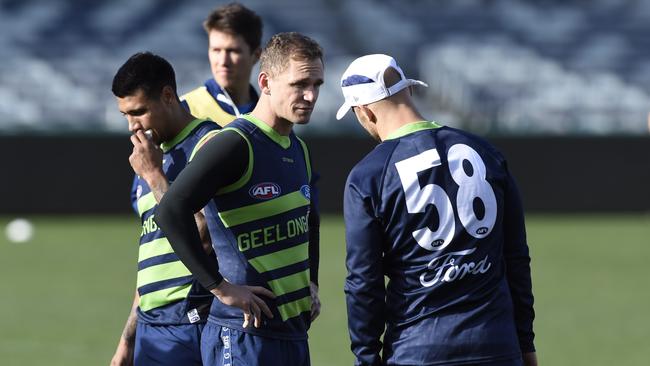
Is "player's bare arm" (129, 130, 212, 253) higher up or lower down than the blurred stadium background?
lower down

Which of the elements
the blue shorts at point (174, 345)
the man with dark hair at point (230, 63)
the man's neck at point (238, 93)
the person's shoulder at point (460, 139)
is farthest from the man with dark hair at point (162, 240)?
the man's neck at point (238, 93)

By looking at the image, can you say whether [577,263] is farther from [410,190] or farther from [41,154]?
[410,190]

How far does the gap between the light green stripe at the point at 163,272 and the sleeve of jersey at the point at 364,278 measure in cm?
89

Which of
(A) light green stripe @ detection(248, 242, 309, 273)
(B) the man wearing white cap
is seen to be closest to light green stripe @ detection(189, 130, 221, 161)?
(A) light green stripe @ detection(248, 242, 309, 273)

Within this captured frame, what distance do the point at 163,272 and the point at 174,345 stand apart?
0.32 meters

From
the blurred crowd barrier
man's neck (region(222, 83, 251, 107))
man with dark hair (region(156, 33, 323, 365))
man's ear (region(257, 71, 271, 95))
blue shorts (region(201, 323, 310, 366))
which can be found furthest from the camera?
the blurred crowd barrier

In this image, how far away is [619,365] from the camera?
895 cm

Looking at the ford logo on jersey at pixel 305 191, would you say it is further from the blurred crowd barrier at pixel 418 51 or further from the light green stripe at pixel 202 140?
the blurred crowd barrier at pixel 418 51

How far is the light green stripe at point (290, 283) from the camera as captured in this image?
14.9ft

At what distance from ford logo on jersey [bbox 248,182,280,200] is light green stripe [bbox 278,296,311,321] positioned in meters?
0.44

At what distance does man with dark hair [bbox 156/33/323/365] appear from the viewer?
4355 millimetres

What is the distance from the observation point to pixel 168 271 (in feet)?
16.1

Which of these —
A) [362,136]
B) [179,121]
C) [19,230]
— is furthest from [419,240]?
[362,136]

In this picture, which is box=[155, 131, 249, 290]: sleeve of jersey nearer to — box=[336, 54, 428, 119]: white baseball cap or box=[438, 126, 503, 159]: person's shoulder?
box=[336, 54, 428, 119]: white baseball cap
